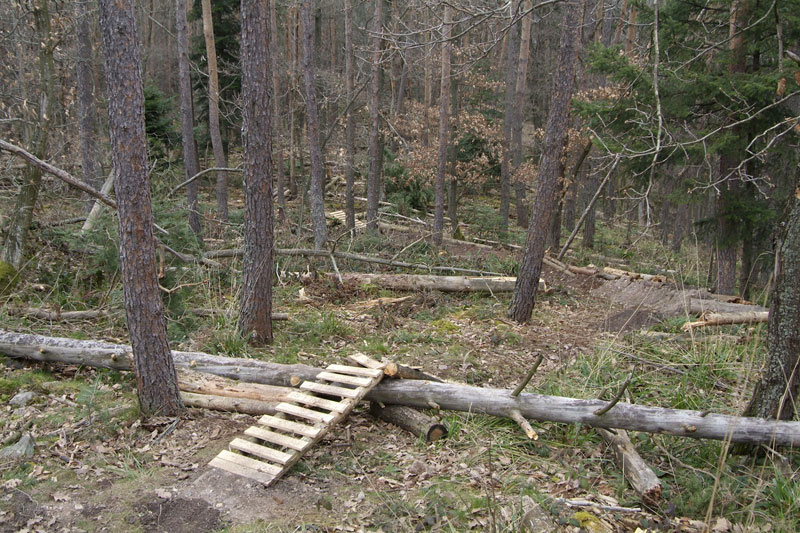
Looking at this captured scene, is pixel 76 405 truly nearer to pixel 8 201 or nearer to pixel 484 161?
pixel 8 201

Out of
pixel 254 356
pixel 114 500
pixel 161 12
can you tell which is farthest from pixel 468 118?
pixel 161 12

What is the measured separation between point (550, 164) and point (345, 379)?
17.1 feet

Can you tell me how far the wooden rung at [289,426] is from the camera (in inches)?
204

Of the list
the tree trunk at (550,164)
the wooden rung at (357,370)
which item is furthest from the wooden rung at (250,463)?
the tree trunk at (550,164)

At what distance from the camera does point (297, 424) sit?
5.34 meters

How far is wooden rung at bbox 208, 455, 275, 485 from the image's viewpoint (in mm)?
4734

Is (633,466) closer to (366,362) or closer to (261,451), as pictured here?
(366,362)

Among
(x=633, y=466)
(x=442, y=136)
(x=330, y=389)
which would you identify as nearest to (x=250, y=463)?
(x=330, y=389)

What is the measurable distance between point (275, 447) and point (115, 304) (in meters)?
4.31

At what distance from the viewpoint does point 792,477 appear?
4512mm

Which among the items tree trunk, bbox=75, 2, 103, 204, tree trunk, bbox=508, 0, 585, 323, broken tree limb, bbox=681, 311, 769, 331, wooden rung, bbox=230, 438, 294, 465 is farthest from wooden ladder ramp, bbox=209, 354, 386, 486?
tree trunk, bbox=75, 2, 103, 204

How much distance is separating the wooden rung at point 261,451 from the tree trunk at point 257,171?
2.90 meters

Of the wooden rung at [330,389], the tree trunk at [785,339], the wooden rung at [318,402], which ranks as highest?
the tree trunk at [785,339]

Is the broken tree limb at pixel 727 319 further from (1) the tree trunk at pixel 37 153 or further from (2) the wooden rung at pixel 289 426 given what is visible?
(1) the tree trunk at pixel 37 153
